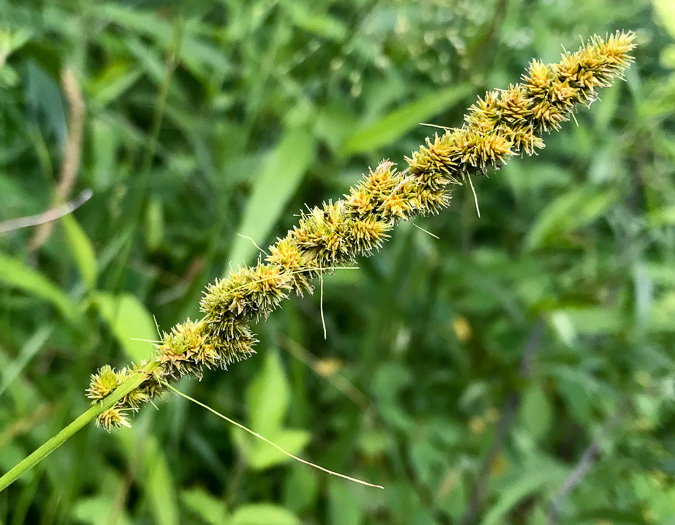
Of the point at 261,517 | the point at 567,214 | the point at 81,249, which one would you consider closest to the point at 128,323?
the point at 81,249

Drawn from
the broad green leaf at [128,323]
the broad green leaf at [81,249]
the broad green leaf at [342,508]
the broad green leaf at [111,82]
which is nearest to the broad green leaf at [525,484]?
the broad green leaf at [342,508]

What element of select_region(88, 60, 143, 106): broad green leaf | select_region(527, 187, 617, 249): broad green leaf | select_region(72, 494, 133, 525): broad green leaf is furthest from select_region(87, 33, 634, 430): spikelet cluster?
select_region(88, 60, 143, 106): broad green leaf

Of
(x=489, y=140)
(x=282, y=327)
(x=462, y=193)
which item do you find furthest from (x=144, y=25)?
(x=489, y=140)

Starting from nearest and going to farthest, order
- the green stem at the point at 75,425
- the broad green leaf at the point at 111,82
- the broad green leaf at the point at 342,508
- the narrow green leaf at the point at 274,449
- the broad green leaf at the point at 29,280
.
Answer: the green stem at the point at 75,425, the broad green leaf at the point at 29,280, the narrow green leaf at the point at 274,449, the broad green leaf at the point at 342,508, the broad green leaf at the point at 111,82

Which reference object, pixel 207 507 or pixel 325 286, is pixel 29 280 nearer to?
pixel 207 507

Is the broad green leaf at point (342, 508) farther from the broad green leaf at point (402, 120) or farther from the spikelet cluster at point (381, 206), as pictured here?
the spikelet cluster at point (381, 206)

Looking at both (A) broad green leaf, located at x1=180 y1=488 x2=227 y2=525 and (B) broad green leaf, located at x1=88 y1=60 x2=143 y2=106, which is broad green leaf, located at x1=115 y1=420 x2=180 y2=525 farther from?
(B) broad green leaf, located at x1=88 y1=60 x2=143 y2=106

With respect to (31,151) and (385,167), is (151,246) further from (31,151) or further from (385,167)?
(385,167)
